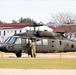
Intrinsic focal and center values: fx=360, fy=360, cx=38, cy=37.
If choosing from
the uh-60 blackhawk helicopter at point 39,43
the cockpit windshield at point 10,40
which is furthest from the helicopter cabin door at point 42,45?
the cockpit windshield at point 10,40

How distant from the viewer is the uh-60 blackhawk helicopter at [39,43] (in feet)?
105

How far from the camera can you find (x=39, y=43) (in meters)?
33.2

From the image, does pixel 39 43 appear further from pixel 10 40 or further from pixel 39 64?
pixel 39 64

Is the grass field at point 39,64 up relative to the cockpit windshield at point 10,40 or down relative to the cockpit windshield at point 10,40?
down

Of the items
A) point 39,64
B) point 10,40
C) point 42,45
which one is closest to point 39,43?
point 42,45

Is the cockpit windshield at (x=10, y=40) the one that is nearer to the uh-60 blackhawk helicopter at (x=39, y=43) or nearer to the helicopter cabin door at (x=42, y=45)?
the uh-60 blackhawk helicopter at (x=39, y=43)

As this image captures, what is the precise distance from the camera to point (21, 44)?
3228cm

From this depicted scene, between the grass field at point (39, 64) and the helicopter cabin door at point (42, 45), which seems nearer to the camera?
the grass field at point (39, 64)

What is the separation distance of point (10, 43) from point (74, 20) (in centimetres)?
7310

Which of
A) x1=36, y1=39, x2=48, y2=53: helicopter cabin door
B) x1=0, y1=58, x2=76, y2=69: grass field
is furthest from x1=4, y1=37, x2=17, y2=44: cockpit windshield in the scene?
x1=0, y1=58, x2=76, y2=69: grass field

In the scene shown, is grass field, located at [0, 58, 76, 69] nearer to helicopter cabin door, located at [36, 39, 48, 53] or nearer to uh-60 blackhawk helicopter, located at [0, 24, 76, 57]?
uh-60 blackhawk helicopter, located at [0, 24, 76, 57]

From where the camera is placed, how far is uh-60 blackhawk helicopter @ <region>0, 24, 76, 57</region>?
105 feet
